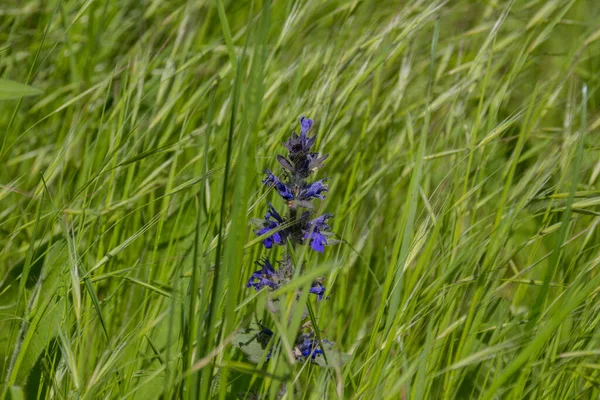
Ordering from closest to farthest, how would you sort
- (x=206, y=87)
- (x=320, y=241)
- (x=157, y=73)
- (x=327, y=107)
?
(x=320, y=241)
(x=327, y=107)
(x=206, y=87)
(x=157, y=73)

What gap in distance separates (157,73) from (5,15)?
27.9 inches

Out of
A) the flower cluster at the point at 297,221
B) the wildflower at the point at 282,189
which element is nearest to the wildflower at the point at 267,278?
the flower cluster at the point at 297,221

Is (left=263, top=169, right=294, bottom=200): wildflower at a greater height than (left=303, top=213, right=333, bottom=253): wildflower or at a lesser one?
greater

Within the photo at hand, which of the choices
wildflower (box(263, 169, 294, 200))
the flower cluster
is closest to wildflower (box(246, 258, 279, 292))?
the flower cluster

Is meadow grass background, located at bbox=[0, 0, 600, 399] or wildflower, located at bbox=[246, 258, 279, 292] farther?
wildflower, located at bbox=[246, 258, 279, 292]

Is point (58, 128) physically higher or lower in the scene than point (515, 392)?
higher

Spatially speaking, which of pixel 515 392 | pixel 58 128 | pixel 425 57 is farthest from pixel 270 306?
pixel 425 57

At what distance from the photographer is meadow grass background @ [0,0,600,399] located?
122 cm

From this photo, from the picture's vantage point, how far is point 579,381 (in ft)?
4.99

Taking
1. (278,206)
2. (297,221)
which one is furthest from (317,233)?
(278,206)

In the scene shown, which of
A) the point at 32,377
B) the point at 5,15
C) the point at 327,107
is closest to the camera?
the point at 32,377

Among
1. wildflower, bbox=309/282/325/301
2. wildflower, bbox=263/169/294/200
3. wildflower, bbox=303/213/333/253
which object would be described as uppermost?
wildflower, bbox=263/169/294/200

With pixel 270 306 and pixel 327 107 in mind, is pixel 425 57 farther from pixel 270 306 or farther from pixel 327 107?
pixel 270 306

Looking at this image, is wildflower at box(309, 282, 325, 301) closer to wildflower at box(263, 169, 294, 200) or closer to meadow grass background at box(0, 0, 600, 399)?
meadow grass background at box(0, 0, 600, 399)
